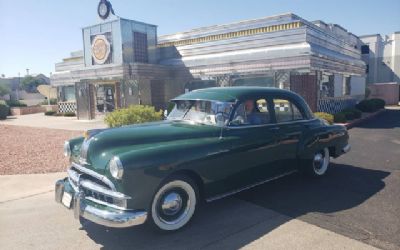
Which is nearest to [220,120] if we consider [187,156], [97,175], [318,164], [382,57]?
[187,156]

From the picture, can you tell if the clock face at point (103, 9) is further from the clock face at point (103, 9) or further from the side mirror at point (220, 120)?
the side mirror at point (220, 120)

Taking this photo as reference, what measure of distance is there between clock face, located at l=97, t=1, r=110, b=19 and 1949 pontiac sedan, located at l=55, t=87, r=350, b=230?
1478cm

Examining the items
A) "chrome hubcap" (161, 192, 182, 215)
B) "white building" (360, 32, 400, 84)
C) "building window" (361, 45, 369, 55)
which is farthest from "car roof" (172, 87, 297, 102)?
"building window" (361, 45, 369, 55)

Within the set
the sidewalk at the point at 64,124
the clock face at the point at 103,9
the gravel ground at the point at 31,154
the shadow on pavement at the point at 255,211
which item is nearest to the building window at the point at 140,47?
the clock face at the point at 103,9

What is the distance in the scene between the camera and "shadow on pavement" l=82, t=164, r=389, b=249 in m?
3.70

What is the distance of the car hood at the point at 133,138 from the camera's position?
3.80m

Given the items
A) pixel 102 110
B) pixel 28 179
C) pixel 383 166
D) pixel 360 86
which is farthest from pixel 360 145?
pixel 102 110

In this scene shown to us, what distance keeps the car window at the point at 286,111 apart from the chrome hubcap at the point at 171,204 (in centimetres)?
217

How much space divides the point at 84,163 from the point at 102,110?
54.4 feet

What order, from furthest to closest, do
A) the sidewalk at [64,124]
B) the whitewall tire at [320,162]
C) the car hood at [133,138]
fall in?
the sidewalk at [64,124] < the whitewall tire at [320,162] < the car hood at [133,138]

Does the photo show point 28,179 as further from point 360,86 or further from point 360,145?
point 360,86

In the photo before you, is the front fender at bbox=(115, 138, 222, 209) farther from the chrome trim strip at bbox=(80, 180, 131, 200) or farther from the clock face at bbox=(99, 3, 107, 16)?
the clock face at bbox=(99, 3, 107, 16)

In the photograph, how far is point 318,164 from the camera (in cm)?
603

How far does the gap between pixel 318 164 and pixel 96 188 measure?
4.25 metres
